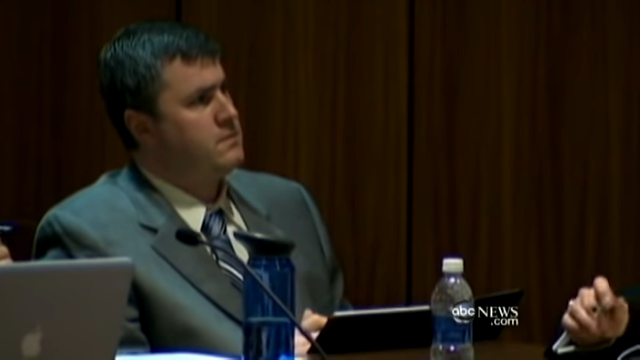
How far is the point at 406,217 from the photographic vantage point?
417cm

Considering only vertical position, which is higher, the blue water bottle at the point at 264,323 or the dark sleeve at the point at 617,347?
the blue water bottle at the point at 264,323

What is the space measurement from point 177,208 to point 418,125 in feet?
4.56

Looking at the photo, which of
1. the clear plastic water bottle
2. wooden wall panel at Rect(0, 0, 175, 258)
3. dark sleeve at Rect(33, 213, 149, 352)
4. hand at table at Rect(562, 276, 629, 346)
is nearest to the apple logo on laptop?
the clear plastic water bottle

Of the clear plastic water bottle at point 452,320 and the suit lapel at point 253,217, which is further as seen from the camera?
the suit lapel at point 253,217

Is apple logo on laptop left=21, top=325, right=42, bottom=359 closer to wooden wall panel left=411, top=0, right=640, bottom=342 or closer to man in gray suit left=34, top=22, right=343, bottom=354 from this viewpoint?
man in gray suit left=34, top=22, right=343, bottom=354

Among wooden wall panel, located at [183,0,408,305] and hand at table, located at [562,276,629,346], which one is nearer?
hand at table, located at [562,276,629,346]

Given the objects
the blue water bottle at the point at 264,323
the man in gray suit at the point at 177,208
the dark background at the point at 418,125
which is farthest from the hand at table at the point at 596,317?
the dark background at the point at 418,125

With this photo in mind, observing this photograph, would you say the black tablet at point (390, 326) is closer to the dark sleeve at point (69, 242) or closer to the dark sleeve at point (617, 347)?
the dark sleeve at point (617, 347)

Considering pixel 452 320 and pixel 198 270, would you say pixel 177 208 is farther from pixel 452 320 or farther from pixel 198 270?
pixel 452 320

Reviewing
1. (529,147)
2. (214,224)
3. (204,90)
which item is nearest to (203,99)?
(204,90)

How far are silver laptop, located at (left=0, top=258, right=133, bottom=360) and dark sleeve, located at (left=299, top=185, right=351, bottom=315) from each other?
4.69 feet

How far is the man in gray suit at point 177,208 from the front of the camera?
2773 millimetres

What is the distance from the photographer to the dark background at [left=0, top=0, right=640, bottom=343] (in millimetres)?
4031

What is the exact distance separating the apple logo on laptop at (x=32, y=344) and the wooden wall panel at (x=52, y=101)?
94.2 inches
